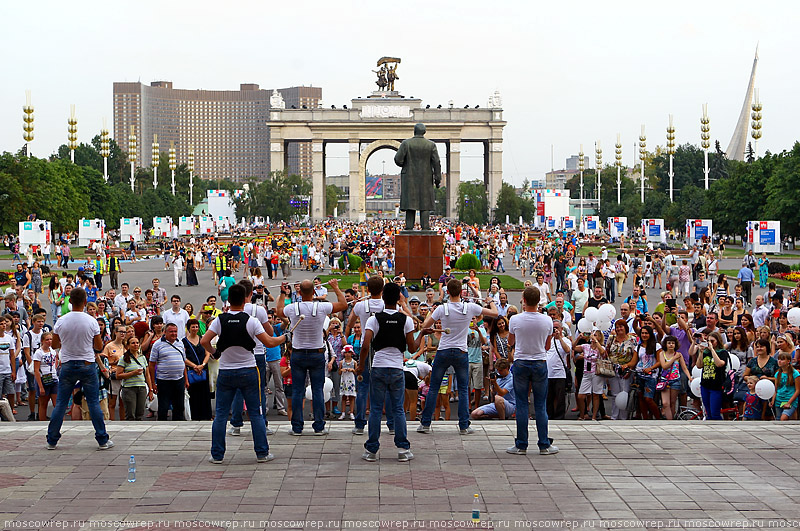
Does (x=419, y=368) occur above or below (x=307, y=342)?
below

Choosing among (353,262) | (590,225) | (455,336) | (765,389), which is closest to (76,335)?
(455,336)

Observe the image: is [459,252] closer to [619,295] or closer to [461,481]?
[619,295]

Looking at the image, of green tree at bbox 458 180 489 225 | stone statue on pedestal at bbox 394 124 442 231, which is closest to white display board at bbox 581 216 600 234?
green tree at bbox 458 180 489 225

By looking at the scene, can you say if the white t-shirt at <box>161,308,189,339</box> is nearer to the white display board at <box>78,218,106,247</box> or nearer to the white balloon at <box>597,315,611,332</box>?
the white balloon at <box>597,315,611,332</box>

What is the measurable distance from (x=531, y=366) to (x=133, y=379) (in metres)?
5.11

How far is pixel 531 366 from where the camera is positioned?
9.73 metres

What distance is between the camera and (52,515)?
7.67 metres

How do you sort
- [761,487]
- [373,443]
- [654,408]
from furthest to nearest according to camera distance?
[654,408] → [373,443] → [761,487]

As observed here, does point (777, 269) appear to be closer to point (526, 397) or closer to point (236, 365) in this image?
point (526, 397)

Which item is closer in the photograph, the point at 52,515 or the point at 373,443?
the point at 52,515

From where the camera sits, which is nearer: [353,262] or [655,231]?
[353,262]

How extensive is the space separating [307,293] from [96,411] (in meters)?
2.45

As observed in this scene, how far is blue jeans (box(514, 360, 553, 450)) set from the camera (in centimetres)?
970

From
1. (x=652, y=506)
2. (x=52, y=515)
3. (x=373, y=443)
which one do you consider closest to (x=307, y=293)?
(x=373, y=443)
